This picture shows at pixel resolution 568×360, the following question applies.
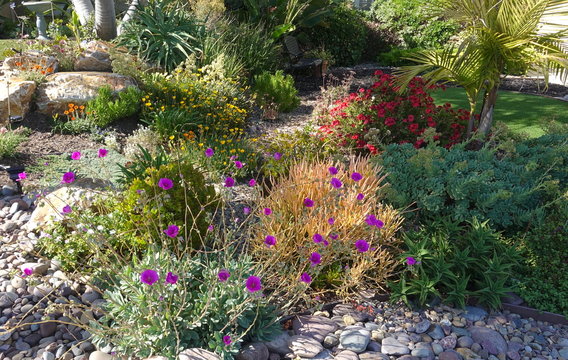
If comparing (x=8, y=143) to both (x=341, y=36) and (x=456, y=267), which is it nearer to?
(x=456, y=267)

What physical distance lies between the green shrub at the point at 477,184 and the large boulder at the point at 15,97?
448 centimetres

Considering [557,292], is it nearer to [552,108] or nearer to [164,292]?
[164,292]

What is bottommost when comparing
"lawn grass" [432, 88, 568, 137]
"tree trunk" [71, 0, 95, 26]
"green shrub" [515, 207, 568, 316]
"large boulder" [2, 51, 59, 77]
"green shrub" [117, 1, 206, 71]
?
"green shrub" [515, 207, 568, 316]

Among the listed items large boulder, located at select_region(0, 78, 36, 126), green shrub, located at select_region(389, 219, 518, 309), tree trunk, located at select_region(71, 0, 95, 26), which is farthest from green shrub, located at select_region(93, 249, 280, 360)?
tree trunk, located at select_region(71, 0, 95, 26)

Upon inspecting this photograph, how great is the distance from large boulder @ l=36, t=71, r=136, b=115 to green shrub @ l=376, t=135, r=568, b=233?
4.03 meters

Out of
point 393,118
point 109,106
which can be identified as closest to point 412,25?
point 393,118

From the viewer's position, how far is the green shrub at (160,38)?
26.7ft

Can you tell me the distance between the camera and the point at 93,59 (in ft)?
23.7

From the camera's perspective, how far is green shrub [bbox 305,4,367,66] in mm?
13398

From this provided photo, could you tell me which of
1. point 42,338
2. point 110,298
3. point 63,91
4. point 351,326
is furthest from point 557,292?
point 63,91

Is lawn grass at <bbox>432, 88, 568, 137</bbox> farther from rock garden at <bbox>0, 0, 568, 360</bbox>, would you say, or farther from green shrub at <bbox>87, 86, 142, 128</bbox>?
green shrub at <bbox>87, 86, 142, 128</bbox>

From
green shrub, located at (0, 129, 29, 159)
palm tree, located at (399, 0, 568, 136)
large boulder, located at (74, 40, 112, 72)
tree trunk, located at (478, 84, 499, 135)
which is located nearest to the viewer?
green shrub, located at (0, 129, 29, 159)

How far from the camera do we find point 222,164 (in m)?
5.25

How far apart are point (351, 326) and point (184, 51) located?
6.16 meters
